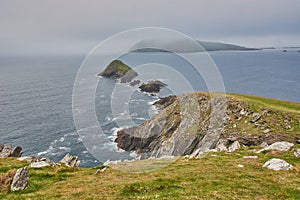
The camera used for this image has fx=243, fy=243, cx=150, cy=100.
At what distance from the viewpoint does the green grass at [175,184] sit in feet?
53.0

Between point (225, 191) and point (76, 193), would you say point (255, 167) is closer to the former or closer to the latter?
point (225, 191)

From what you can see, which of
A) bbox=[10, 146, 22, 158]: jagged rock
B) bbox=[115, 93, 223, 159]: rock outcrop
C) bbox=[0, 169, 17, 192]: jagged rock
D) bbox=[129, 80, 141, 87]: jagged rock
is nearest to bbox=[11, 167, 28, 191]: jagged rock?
bbox=[0, 169, 17, 192]: jagged rock

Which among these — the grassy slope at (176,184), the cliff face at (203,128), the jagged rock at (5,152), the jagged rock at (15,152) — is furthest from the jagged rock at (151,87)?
the grassy slope at (176,184)

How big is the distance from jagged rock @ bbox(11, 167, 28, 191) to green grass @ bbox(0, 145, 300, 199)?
0.57 m

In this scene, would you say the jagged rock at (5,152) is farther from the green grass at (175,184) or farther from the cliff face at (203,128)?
the cliff face at (203,128)

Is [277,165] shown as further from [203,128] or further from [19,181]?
[203,128]

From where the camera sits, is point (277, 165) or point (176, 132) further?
point (176, 132)

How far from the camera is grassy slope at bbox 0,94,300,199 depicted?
16172 mm

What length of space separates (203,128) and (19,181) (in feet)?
173

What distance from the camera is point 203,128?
6556 cm

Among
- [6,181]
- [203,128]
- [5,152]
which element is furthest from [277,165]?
[203,128]

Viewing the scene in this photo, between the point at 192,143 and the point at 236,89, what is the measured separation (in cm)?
12260

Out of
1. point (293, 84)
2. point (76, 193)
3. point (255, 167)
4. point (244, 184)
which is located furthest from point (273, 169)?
point (293, 84)

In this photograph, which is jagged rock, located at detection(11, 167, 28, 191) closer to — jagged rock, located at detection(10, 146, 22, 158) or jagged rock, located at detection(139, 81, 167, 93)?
jagged rock, located at detection(10, 146, 22, 158)
